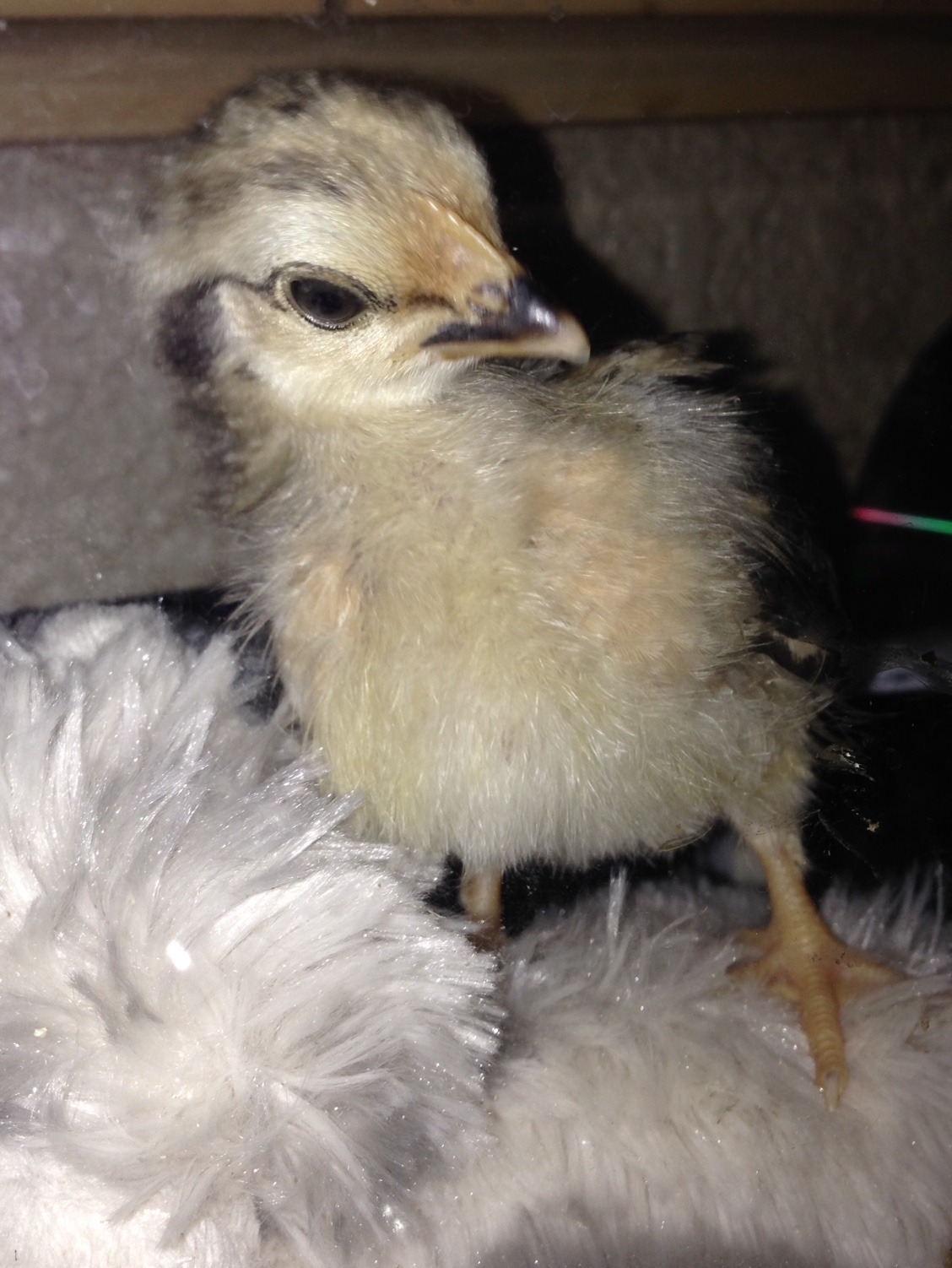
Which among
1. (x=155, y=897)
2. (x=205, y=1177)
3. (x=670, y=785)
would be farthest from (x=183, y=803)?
(x=670, y=785)

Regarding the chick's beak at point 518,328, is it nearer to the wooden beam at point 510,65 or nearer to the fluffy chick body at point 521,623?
the fluffy chick body at point 521,623

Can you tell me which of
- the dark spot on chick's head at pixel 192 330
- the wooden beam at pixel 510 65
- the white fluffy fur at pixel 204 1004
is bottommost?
the white fluffy fur at pixel 204 1004

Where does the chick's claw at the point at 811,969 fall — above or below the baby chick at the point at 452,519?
below

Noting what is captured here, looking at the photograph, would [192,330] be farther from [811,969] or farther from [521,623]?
[811,969]

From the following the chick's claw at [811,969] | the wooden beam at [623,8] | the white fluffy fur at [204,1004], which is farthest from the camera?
the wooden beam at [623,8]

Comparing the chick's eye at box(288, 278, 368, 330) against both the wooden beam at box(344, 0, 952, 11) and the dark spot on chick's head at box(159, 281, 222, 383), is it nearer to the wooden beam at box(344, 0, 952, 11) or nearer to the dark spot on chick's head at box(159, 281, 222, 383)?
the dark spot on chick's head at box(159, 281, 222, 383)

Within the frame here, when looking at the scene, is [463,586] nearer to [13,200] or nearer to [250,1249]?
[250,1249]

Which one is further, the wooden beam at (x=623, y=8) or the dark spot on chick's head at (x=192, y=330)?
the wooden beam at (x=623, y=8)

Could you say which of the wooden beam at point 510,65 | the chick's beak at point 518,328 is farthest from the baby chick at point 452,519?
the wooden beam at point 510,65

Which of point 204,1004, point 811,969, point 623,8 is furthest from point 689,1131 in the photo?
point 623,8
